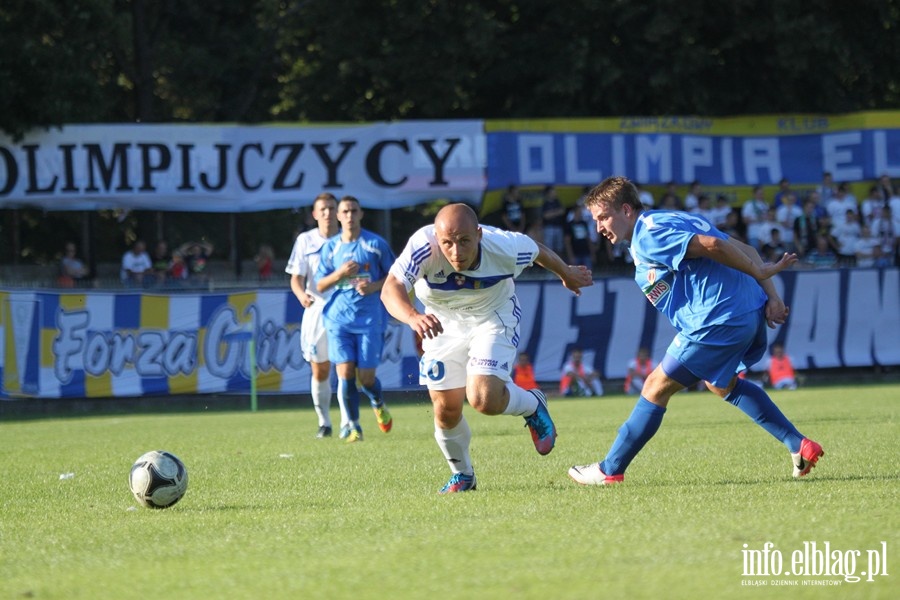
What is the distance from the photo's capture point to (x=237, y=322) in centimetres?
2191

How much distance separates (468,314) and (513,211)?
1538 cm

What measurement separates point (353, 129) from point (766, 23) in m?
9.99

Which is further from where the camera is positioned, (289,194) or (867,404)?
(289,194)

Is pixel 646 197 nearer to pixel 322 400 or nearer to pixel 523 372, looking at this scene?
pixel 523 372

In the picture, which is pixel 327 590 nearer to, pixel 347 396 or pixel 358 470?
pixel 358 470

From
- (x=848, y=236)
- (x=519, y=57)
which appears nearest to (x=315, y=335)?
(x=848, y=236)

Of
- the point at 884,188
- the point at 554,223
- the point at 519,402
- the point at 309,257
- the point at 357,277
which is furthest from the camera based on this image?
the point at 884,188

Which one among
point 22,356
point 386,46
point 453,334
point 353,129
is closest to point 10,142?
point 22,356

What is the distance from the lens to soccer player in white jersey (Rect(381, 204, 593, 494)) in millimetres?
7758

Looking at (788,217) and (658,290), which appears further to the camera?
(788,217)

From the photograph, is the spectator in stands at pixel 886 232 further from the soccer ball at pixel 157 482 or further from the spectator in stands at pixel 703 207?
the soccer ball at pixel 157 482

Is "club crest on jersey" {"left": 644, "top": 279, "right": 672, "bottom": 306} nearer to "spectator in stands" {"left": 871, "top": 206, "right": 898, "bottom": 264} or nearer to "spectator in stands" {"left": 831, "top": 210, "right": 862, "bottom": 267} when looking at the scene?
"spectator in stands" {"left": 831, "top": 210, "right": 862, "bottom": 267}

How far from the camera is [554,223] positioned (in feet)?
78.9

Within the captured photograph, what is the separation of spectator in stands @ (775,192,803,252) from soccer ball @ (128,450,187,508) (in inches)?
730
